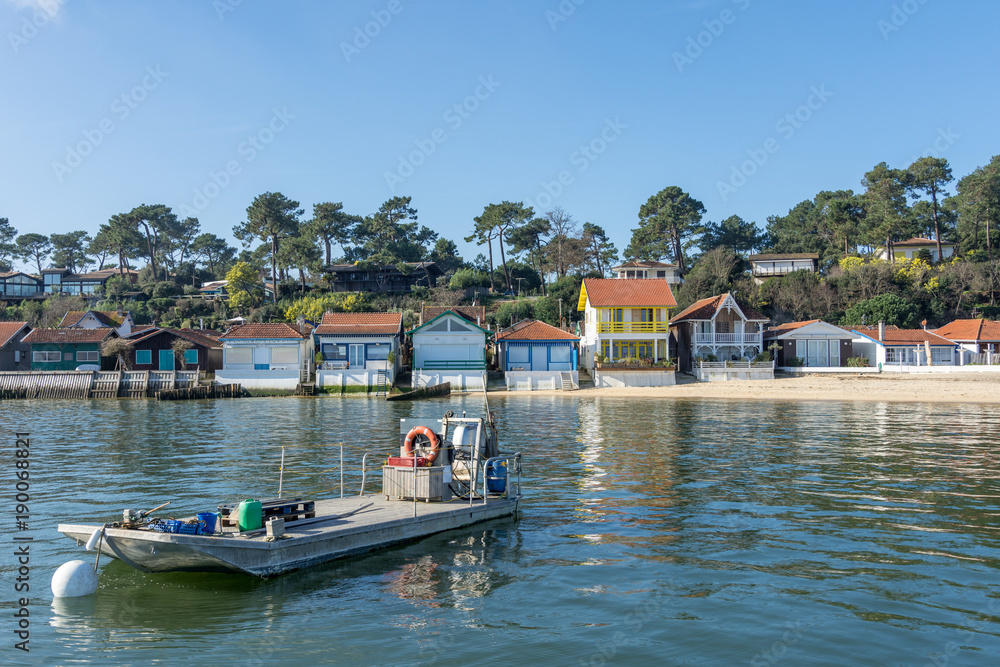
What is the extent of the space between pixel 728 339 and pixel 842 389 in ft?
36.0

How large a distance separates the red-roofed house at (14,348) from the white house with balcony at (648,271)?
187 ft

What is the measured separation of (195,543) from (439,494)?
16.1 feet

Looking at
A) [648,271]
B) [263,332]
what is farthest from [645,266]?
[263,332]

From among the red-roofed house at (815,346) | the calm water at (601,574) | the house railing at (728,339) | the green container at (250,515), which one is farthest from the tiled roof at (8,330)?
the red-roofed house at (815,346)

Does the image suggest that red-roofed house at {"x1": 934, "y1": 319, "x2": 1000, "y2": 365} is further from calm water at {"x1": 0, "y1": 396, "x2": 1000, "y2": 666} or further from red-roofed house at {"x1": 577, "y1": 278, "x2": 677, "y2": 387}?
calm water at {"x1": 0, "y1": 396, "x2": 1000, "y2": 666}

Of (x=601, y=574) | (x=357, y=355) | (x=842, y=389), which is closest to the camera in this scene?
(x=601, y=574)

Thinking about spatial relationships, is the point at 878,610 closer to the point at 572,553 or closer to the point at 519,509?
the point at 572,553

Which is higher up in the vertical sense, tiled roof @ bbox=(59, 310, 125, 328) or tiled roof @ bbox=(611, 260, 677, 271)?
tiled roof @ bbox=(611, 260, 677, 271)

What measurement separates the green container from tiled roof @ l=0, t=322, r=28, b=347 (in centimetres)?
5816

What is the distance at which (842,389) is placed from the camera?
4541cm

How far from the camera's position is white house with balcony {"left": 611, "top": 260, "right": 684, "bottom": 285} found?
75.3 m

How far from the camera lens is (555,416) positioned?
34.4 metres

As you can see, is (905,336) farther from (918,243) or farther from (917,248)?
(918,243)

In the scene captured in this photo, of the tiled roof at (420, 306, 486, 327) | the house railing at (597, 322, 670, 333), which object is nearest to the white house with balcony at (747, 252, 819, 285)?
the house railing at (597, 322, 670, 333)
